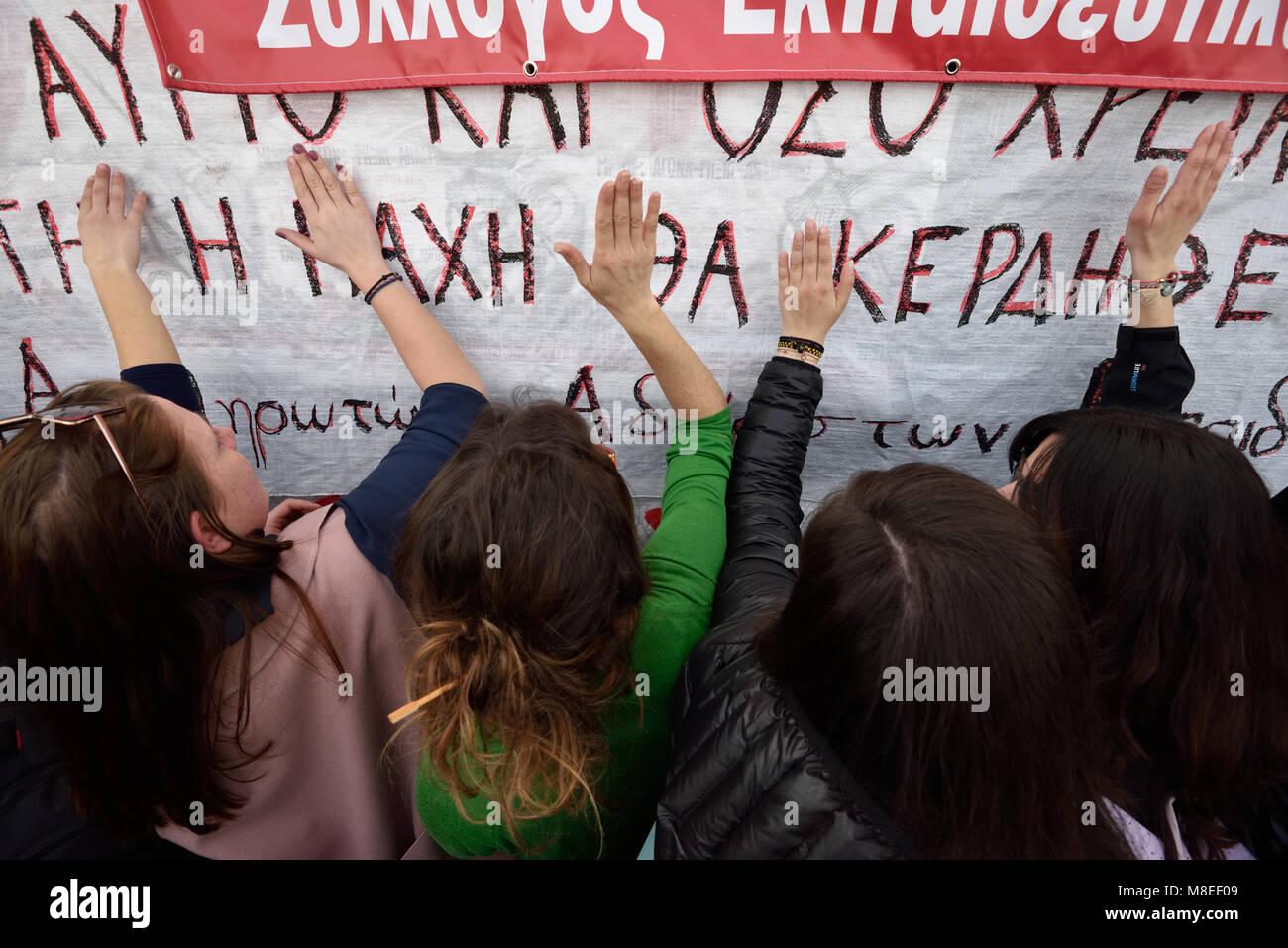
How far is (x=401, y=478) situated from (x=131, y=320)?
0.72m

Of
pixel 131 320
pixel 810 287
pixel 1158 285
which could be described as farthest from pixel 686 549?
pixel 131 320

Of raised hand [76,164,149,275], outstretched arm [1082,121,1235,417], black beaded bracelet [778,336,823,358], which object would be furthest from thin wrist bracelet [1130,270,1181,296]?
raised hand [76,164,149,275]

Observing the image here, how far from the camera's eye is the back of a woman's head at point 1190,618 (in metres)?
0.77

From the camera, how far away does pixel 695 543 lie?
3.20ft

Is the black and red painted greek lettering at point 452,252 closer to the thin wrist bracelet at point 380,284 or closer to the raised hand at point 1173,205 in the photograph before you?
the thin wrist bracelet at point 380,284

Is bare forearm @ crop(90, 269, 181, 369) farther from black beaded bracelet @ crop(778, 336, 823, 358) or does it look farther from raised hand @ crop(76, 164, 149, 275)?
black beaded bracelet @ crop(778, 336, 823, 358)

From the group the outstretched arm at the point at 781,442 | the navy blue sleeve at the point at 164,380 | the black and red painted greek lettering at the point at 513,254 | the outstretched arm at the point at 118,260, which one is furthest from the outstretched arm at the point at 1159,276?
the outstretched arm at the point at 118,260

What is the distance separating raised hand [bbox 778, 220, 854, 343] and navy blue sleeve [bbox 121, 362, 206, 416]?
1060mm

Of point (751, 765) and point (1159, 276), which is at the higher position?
point (1159, 276)

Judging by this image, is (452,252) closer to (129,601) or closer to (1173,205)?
(129,601)

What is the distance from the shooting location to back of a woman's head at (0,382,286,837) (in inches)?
29.7

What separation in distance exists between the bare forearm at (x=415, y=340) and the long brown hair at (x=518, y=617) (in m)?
0.44

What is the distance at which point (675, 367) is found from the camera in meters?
1.16
